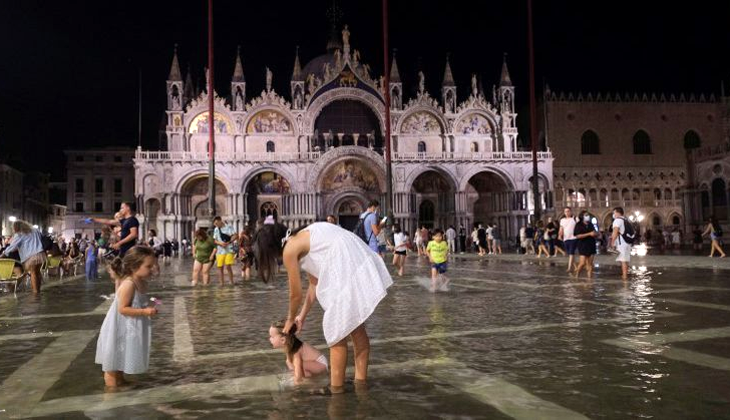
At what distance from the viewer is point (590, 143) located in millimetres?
56594

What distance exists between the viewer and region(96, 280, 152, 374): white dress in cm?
486

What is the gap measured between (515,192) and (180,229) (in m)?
24.7

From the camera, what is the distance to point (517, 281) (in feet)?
46.5

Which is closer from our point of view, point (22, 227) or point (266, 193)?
point (22, 227)

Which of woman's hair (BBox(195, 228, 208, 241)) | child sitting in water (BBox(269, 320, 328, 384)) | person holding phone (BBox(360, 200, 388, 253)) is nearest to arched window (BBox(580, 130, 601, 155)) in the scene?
person holding phone (BBox(360, 200, 388, 253))

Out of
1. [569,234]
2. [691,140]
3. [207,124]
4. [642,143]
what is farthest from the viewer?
[691,140]

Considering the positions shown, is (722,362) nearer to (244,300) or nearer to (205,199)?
(244,300)

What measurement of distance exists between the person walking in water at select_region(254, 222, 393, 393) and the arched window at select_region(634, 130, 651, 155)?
58473 millimetres

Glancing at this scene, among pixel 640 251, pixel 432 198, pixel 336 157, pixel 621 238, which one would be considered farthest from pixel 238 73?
pixel 621 238

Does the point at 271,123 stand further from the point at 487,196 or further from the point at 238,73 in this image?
the point at 487,196

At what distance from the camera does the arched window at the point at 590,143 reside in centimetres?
5625

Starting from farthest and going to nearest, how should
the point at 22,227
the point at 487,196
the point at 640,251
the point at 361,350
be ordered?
the point at 487,196 → the point at 640,251 → the point at 22,227 → the point at 361,350

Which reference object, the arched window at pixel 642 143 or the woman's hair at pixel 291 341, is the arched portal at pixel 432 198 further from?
the woman's hair at pixel 291 341

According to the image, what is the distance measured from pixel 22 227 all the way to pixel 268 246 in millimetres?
10512
